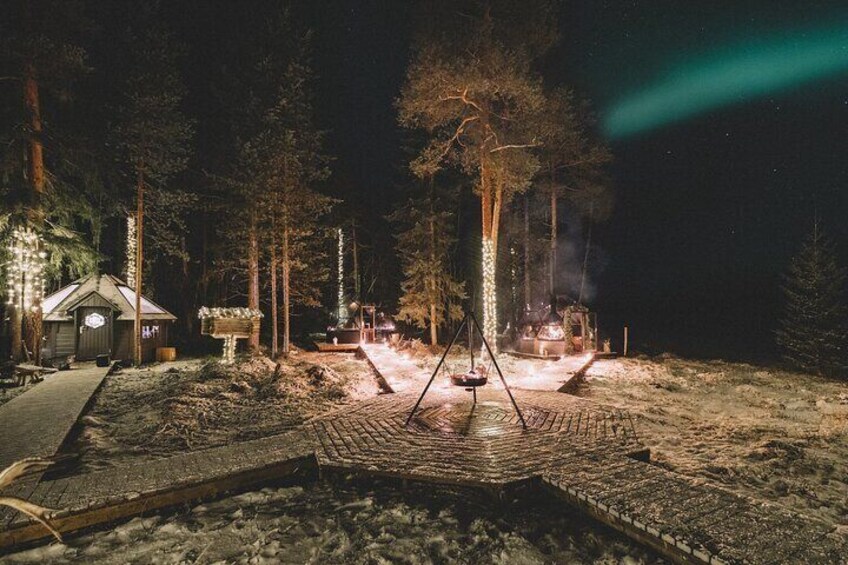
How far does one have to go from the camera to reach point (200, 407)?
918 cm

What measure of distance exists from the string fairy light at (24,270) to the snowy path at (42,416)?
9.36 ft

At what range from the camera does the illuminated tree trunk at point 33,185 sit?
13.1 metres

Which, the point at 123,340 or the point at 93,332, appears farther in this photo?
the point at 123,340

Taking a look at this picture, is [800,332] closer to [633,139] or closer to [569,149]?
[569,149]

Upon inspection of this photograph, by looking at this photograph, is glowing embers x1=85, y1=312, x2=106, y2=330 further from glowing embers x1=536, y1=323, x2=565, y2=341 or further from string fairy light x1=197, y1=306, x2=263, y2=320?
glowing embers x1=536, y1=323, x2=565, y2=341

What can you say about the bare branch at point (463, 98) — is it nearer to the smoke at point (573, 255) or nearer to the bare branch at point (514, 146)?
the bare branch at point (514, 146)

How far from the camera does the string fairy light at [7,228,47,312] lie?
13.0m

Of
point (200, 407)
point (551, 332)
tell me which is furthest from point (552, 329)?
point (200, 407)

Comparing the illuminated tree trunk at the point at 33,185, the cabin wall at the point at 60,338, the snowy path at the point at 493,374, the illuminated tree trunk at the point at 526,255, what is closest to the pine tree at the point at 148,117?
the cabin wall at the point at 60,338

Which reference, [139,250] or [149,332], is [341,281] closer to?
[149,332]

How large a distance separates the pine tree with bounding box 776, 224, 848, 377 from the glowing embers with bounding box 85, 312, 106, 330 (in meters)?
28.8

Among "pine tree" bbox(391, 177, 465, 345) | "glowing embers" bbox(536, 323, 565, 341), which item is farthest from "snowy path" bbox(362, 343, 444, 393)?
"glowing embers" bbox(536, 323, 565, 341)

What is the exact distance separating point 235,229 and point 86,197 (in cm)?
544

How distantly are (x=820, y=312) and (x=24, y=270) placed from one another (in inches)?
1177
